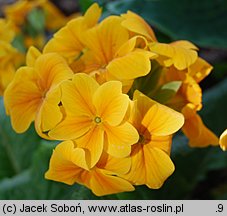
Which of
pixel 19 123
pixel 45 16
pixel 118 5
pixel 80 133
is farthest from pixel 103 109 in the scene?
pixel 45 16

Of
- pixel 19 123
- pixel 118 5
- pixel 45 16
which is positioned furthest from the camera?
pixel 45 16

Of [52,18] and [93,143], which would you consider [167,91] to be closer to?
[93,143]

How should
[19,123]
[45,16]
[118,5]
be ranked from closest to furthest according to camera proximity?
[19,123] < [118,5] < [45,16]

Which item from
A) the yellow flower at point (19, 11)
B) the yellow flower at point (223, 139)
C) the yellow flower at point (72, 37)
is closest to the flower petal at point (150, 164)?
the yellow flower at point (223, 139)

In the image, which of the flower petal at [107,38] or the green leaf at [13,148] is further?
the green leaf at [13,148]

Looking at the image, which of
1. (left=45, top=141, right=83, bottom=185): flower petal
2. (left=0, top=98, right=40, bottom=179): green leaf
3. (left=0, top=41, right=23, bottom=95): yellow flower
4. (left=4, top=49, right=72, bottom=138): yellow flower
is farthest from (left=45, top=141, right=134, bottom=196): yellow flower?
(left=0, top=98, right=40, bottom=179): green leaf

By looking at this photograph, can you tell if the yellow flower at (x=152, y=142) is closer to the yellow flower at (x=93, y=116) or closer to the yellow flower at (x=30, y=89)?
the yellow flower at (x=93, y=116)

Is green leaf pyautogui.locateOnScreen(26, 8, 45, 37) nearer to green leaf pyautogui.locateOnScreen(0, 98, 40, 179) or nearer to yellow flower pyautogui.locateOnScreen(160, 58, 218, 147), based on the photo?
green leaf pyautogui.locateOnScreen(0, 98, 40, 179)
